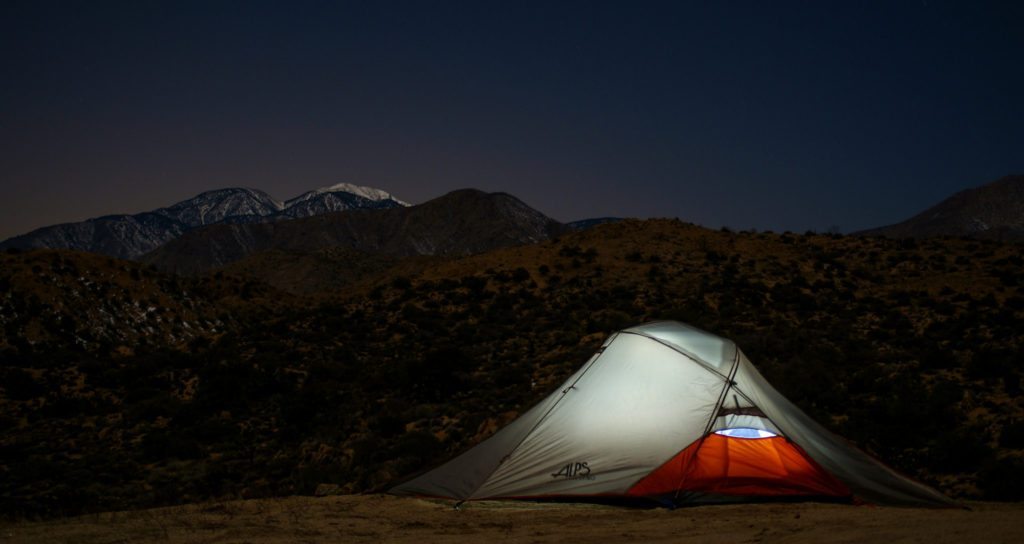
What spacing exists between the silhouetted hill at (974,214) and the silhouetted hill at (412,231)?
9870cm

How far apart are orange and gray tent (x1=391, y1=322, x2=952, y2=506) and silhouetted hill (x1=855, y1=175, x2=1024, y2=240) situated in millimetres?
176675

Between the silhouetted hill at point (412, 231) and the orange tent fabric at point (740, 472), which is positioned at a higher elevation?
the silhouetted hill at point (412, 231)

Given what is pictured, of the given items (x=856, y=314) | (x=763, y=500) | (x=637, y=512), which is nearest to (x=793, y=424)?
(x=763, y=500)

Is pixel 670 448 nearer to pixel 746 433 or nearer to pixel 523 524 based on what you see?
pixel 746 433

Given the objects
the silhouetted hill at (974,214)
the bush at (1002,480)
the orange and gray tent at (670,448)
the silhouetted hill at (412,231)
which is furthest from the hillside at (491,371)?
the silhouetted hill at (974,214)

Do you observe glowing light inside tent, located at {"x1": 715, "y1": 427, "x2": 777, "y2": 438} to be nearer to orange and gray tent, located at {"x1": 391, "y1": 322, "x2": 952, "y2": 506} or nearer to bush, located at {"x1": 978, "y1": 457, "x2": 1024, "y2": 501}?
orange and gray tent, located at {"x1": 391, "y1": 322, "x2": 952, "y2": 506}

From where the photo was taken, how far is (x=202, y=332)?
134 feet

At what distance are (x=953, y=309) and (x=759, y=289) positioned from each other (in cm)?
802

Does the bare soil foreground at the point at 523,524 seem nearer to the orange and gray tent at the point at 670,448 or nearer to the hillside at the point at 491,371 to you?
the orange and gray tent at the point at 670,448

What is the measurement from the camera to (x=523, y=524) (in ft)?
23.8

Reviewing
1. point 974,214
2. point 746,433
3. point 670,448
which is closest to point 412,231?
point 974,214

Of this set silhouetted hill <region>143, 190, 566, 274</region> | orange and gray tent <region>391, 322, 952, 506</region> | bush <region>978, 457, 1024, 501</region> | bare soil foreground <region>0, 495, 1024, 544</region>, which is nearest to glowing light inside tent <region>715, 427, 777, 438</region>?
orange and gray tent <region>391, 322, 952, 506</region>

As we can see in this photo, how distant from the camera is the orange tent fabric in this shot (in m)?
7.89

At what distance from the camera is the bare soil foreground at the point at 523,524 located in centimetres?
591
